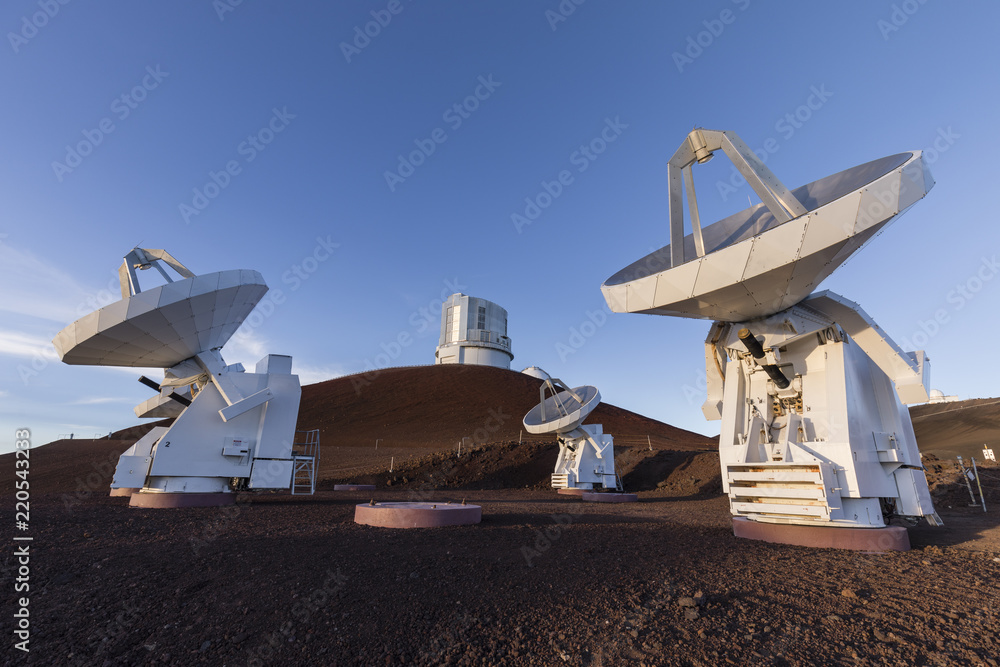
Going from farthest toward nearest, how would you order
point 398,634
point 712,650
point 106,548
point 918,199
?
point 106,548 → point 918,199 → point 398,634 → point 712,650

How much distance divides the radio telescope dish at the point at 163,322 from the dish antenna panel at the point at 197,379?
2 cm

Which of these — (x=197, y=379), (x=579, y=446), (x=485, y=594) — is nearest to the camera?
(x=485, y=594)

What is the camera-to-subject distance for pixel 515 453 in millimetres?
29422

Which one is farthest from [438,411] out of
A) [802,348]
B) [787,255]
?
[787,255]

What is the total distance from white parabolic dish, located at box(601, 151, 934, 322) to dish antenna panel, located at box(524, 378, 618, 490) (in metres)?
12.1

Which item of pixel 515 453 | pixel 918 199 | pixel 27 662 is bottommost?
pixel 27 662

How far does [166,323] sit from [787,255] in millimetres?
13760

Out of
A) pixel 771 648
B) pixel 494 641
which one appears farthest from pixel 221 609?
pixel 771 648

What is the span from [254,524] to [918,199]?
12.5m

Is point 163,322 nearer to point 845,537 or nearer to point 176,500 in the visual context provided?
point 176,500

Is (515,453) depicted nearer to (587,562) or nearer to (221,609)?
(587,562)

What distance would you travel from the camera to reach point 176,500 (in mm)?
12844

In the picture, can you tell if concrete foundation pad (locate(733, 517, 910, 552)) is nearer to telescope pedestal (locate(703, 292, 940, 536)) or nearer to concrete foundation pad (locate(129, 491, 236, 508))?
telescope pedestal (locate(703, 292, 940, 536))

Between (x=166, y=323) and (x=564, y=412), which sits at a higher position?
(x=166, y=323)
